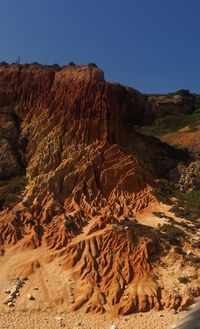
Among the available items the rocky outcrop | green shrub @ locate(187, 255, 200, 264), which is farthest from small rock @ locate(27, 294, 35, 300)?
the rocky outcrop

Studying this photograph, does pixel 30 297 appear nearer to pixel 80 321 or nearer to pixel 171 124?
pixel 80 321

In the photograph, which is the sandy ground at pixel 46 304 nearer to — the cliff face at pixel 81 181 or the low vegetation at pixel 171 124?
the cliff face at pixel 81 181

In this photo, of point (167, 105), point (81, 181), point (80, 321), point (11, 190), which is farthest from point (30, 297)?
point (167, 105)

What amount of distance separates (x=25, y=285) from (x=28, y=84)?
65.1 feet

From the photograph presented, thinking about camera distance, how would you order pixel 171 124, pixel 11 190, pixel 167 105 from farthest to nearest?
pixel 167 105, pixel 171 124, pixel 11 190

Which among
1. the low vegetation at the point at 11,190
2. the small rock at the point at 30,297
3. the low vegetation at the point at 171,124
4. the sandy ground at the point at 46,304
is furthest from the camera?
the low vegetation at the point at 171,124

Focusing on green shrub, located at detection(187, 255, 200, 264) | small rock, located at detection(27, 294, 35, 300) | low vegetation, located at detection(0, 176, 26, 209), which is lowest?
small rock, located at detection(27, 294, 35, 300)

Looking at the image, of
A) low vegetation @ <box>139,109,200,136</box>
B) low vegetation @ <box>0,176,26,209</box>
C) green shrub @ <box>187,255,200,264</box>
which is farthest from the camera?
low vegetation @ <box>139,109,200,136</box>

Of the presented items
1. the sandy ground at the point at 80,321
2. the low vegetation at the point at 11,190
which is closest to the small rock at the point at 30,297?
the sandy ground at the point at 80,321

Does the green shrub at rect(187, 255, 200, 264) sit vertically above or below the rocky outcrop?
below

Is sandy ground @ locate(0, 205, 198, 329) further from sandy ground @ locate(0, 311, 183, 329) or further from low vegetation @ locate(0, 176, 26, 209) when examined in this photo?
low vegetation @ locate(0, 176, 26, 209)

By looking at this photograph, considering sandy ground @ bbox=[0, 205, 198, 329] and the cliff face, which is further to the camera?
the cliff face

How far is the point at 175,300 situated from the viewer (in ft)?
76.6

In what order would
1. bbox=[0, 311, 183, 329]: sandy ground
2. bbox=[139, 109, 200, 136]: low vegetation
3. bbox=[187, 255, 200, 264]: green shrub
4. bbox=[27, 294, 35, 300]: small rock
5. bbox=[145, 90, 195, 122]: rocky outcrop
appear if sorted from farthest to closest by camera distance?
bbox=[145, 90, 195, 122]: rocky outcrop, bbox=[139, 109, 200, 136]: low vegetation, bbox=[187, 255, 200, 264]: green shrub, bbox=[27, 294, 35, 300]: small rock, bbox=[0, 311, 183, 329]: sandy ground
